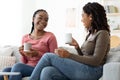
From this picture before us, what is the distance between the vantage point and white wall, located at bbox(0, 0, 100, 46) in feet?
16.7

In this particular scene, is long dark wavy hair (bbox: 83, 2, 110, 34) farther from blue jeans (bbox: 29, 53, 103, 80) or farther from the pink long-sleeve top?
the pink long-sleeve top

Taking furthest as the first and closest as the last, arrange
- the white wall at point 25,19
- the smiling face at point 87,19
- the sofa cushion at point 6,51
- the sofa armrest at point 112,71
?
the white wall at point 25,19, the sofa cushion at point 6,51, the smiling face at point 87,19, the sofa armrest at point 112,71

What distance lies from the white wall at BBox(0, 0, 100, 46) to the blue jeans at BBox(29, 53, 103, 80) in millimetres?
2474

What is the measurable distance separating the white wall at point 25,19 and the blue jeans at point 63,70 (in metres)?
2.47

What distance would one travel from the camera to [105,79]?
2.50 meters

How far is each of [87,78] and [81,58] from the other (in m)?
0.18

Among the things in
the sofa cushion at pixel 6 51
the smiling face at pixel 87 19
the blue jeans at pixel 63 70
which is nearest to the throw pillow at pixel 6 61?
the sofa cushion at pixel 6 51

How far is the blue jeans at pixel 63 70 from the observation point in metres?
2.56

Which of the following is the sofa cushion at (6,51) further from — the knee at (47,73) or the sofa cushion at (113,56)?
the sofa cushion at (113,56)

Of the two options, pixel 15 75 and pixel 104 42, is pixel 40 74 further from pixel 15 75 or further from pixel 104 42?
pixel 104 42

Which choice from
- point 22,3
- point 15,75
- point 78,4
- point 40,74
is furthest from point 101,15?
point 22,3

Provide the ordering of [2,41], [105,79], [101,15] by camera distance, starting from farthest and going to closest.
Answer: [2,41] → [101,15] → [105,79]

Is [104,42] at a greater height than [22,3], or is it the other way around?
[22,3]

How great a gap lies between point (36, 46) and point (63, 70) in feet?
2.52
